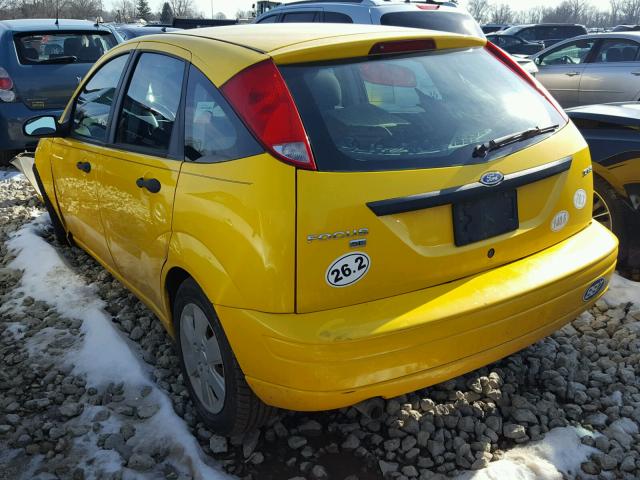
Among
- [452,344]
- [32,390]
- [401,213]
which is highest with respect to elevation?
[401,213]

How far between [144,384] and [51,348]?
29.4 inches

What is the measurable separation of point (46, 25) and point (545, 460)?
319 inches

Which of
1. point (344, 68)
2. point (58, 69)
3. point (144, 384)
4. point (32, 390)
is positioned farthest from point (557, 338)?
point (58, 69)

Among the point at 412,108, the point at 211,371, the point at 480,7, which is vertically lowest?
the point at 480,7

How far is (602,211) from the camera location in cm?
408

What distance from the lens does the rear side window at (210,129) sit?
2318 millimetres

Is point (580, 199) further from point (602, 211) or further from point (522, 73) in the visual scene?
point (602, 211)

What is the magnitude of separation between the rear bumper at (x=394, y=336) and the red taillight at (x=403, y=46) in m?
0.99

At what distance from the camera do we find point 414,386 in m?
→ 2.27

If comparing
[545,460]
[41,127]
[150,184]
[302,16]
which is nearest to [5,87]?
[302,16]

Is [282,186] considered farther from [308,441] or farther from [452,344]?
[308,441]

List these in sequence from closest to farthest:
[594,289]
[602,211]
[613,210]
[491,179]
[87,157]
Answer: [491,179]
[594,289]
[87,157]
[613,210]
[602,211]

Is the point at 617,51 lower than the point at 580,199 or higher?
lower

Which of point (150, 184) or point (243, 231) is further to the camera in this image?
point (150, 184)
